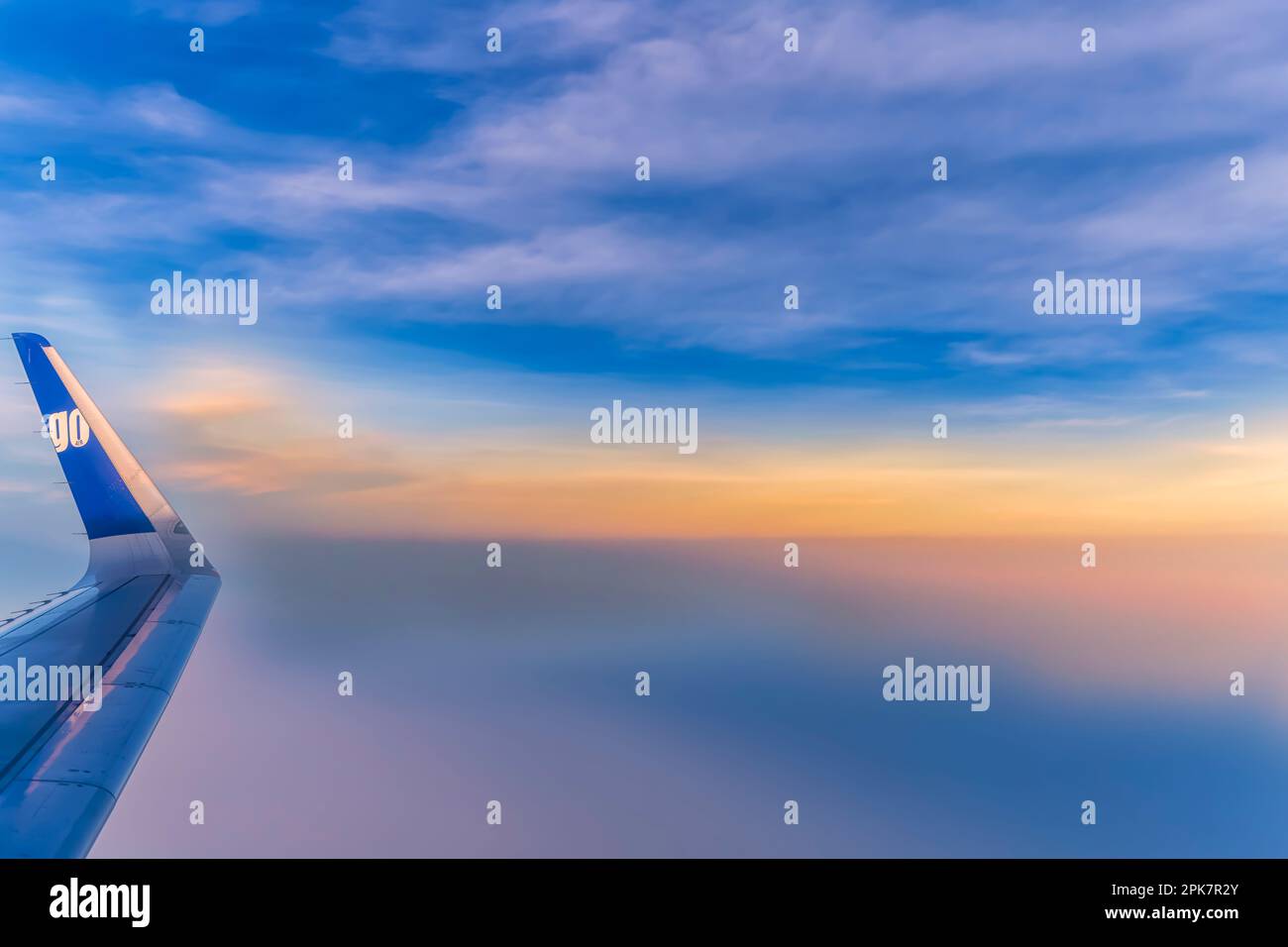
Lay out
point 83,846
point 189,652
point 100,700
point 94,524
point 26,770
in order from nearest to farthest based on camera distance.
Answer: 1. point 83,846
2. point 26,770
3. point 100,700
4. point 189,652
5. point 94,524

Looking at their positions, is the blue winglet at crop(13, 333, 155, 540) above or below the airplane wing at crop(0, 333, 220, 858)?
above

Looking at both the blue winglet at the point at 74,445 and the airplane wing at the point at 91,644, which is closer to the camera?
the airplane wing at the point at 91,644

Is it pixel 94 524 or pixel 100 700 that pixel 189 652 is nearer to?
pixel 100 700

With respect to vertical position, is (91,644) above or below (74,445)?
below

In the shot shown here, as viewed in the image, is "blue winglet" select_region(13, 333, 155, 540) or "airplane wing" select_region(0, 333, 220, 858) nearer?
"airplane wing" select_region(0, 333, 220, 858)

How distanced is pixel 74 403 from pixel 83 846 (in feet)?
29.2

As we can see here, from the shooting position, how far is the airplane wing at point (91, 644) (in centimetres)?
523

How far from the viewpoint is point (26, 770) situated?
221 inches

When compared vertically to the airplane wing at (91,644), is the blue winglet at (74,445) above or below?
above

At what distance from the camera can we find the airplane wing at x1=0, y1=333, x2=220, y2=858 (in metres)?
5.23

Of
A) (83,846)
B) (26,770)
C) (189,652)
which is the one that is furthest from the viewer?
(189,652)

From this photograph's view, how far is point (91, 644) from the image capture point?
8.72 meters

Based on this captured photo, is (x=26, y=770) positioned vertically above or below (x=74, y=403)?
below
